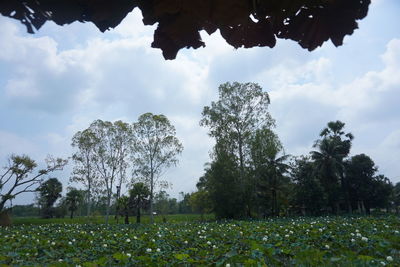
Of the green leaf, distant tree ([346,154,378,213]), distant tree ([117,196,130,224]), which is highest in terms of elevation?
distant tree ([346,154,378,213])

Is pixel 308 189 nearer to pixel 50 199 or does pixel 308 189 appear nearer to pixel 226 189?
pixel 226 189

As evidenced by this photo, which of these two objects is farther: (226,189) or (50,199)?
(50,199)

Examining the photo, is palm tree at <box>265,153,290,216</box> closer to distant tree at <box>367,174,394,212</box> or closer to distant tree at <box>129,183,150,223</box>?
distant tree at <box>367,174,394,212</box>

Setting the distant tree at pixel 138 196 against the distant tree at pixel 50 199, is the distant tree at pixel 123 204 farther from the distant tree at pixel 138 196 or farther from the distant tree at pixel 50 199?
the distant tree at pixel 50 199

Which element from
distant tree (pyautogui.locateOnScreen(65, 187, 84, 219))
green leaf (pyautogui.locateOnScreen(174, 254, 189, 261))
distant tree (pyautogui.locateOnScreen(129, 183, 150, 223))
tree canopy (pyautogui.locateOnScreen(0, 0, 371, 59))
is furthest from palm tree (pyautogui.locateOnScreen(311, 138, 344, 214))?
distant tree (pyautogui.locateOnScreen(65, 187, 84, 219))

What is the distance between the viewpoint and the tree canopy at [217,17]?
721 mm

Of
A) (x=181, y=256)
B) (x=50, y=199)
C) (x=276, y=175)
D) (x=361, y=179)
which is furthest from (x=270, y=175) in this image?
(x=50, y=199)

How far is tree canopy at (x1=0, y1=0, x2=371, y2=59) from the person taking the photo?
72 cm

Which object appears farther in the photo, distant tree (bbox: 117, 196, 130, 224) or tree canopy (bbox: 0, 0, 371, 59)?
distant tree (bbox: 117, 196, 130, 224)

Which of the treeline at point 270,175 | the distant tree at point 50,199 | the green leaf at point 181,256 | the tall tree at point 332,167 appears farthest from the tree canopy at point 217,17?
the distant tree at point 50,199

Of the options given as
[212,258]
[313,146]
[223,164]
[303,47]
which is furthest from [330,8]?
[313,146]

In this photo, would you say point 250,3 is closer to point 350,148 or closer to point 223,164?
point 223,164

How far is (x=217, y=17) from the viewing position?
74cm

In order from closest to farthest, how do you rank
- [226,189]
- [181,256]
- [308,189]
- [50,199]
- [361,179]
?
1. [181,256]
2. [226,189]
3. [308,189]
4. [361,179]
5. [50,199]
